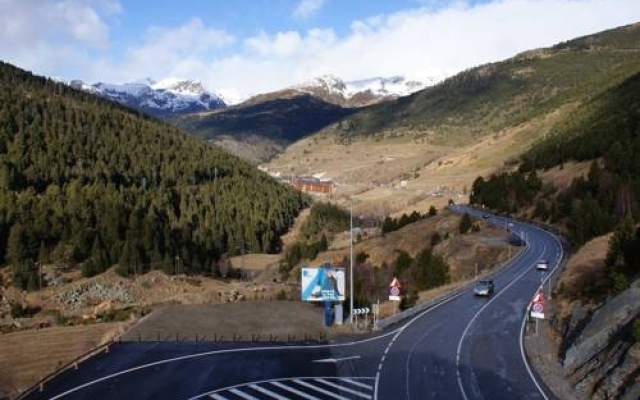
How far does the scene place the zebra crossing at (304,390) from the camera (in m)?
26.8

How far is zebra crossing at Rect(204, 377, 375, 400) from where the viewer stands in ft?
88.0

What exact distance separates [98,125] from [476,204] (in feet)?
300

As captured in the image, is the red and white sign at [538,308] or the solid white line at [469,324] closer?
the solid white line at [469,324]

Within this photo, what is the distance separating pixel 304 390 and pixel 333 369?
3323mm

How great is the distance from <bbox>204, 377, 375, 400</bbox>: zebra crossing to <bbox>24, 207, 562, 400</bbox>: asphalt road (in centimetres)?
4

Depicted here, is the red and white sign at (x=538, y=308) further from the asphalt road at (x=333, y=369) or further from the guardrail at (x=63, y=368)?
the guardrail at (x=63, y=368)

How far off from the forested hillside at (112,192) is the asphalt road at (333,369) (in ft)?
178

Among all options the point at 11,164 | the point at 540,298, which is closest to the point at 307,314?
the point at 540,298

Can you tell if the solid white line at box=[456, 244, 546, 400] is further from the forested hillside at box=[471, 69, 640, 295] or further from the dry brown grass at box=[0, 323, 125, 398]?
the dry brown grass at box=[0, 323, 125, 398]

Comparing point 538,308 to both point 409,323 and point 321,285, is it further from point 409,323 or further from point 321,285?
point 321,285

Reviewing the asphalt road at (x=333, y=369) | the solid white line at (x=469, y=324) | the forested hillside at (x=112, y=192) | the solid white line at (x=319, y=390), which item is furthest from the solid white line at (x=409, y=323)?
the forested hillside at (x=112, y=192)

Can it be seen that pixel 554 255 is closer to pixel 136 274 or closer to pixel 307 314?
pixel 307 314

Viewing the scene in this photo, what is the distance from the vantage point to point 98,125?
6265 inches

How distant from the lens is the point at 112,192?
118375 mm
